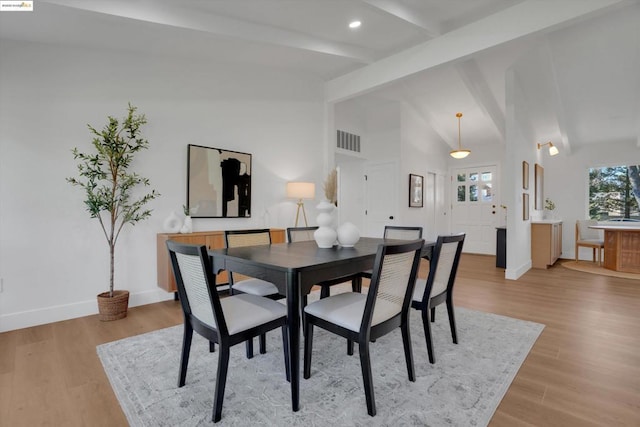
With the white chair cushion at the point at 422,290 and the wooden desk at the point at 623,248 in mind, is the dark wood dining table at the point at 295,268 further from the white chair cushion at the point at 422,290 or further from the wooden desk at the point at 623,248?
the wooden desk at the point at 623,248

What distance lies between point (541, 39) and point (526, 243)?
10.6 feet

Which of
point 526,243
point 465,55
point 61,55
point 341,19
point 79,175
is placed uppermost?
point 341,19

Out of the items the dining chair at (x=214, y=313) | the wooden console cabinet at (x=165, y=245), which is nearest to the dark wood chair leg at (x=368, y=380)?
the dining chair at (x=214, y=313)

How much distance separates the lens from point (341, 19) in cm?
330

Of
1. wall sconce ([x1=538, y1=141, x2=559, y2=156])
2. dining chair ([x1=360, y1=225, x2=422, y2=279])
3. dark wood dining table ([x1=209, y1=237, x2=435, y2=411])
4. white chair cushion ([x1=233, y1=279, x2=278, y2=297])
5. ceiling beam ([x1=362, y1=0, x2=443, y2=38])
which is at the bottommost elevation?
white chair cushion ([x1=233, y1=279, x2=278, y2=297])

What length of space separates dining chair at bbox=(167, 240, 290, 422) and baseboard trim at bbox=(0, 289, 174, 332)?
6.37ft

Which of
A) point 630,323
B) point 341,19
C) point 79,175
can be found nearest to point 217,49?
point 341,19

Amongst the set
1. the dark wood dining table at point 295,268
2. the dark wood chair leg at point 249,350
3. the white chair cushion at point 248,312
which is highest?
the dark wood dining table at point 295,268

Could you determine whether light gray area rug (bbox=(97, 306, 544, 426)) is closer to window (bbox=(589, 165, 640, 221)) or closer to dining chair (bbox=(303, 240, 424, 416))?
dining chair (bbox=(303, 240, 424, 416))

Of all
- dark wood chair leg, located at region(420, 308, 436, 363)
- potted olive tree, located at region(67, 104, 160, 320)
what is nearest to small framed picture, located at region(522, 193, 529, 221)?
dark wood chair leg, located at region(420, 308, 436, 363)

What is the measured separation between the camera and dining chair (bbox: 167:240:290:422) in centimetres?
154

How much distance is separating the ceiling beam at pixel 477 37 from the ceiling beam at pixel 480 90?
3.48 feet

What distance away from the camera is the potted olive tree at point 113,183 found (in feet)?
9.63

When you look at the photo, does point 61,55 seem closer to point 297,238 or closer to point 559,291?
point 297,238
